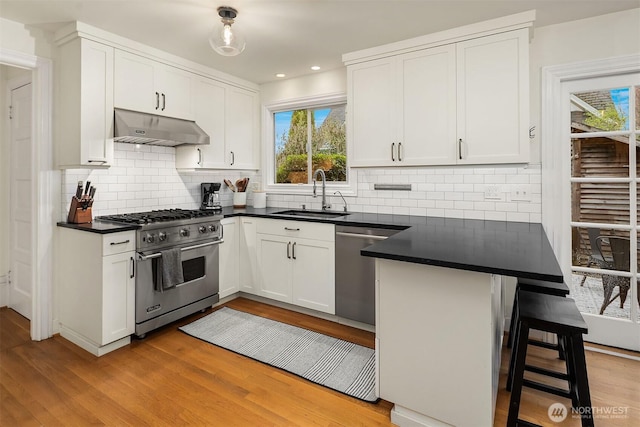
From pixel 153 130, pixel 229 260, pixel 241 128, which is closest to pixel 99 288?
pixel 229 260

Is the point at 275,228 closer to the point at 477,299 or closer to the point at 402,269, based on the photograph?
the point at 402,269

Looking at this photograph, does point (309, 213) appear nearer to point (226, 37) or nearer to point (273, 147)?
point (273, 147)

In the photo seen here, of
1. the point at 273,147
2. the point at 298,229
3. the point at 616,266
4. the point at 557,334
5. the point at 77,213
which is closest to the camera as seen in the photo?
the point at 557,334

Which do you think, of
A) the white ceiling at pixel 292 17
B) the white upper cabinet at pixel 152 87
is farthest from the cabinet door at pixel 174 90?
the white ceiling at pixel 292 17

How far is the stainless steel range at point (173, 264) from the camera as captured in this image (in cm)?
273

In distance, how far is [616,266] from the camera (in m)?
2.61

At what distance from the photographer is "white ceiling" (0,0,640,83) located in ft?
7.66

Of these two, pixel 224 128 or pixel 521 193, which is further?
pixel 224 128

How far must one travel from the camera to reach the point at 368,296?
286cm

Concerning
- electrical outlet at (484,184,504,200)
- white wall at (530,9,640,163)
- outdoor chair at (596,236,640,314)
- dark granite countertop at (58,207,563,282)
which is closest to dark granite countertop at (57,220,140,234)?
dark granite countertop at (58,207,563,282)

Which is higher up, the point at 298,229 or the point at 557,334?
the point at 298,229

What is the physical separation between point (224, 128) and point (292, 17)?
1659 mm

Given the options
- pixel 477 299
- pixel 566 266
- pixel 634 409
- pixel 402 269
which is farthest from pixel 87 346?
pixel 566 266

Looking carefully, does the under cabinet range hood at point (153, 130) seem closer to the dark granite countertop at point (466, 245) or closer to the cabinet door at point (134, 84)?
the cabinet door at point (134, 84)
